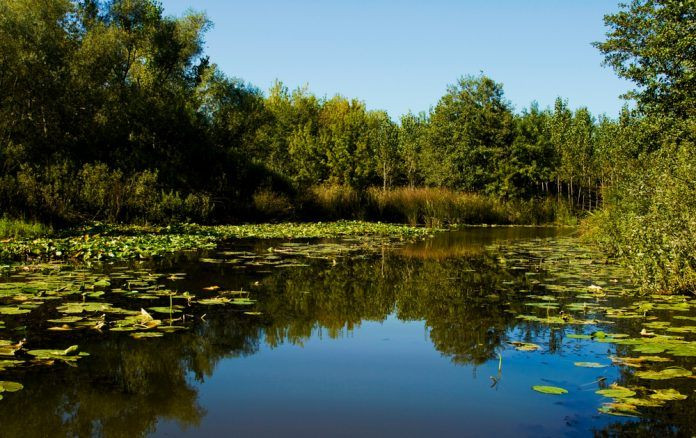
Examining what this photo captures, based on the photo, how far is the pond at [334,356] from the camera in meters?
2.65

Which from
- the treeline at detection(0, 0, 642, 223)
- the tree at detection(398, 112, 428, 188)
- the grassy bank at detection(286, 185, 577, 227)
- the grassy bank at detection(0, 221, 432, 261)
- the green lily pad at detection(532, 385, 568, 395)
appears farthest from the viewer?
the tree at detection(398, 112, 428, 188)

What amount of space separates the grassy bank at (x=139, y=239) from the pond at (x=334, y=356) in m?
1.39

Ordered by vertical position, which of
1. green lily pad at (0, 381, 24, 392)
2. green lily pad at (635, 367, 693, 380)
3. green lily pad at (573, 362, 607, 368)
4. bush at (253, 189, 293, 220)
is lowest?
green lily pad at (573, 362, 607, 368)

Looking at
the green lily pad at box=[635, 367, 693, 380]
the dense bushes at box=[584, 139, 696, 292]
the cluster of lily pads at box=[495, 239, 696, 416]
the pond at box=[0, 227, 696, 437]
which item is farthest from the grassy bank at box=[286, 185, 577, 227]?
the green lily pad at box=[635, 367, 693, 380]

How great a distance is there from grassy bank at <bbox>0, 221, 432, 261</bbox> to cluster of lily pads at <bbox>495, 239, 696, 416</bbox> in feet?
20.9

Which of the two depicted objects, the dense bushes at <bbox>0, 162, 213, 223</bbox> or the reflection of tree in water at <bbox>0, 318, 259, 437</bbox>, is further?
the dense bushes at <bbox>0, 162, 213, 223</bbox>

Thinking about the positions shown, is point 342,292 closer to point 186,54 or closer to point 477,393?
point 477,393

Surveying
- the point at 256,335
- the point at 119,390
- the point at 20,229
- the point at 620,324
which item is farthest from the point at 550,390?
the point at 20,229

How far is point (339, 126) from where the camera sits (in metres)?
42.2

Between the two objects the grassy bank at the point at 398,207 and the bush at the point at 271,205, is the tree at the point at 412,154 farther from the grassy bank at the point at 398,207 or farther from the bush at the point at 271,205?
the bush at the point at 271,205

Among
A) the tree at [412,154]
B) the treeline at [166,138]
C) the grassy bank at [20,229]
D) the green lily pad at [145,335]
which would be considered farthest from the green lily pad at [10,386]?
the tree at [412,154]

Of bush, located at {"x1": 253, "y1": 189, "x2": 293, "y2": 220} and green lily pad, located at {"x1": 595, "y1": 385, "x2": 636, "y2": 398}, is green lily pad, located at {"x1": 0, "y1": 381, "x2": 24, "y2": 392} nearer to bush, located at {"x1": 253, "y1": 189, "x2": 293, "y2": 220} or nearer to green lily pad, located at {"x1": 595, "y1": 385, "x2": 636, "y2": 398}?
green lily pad, located at {"x1": 595, "y1": 385, "x2": 636, "y2": 398}

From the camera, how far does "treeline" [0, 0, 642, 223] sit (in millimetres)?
14750

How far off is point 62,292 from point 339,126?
3770 cm
